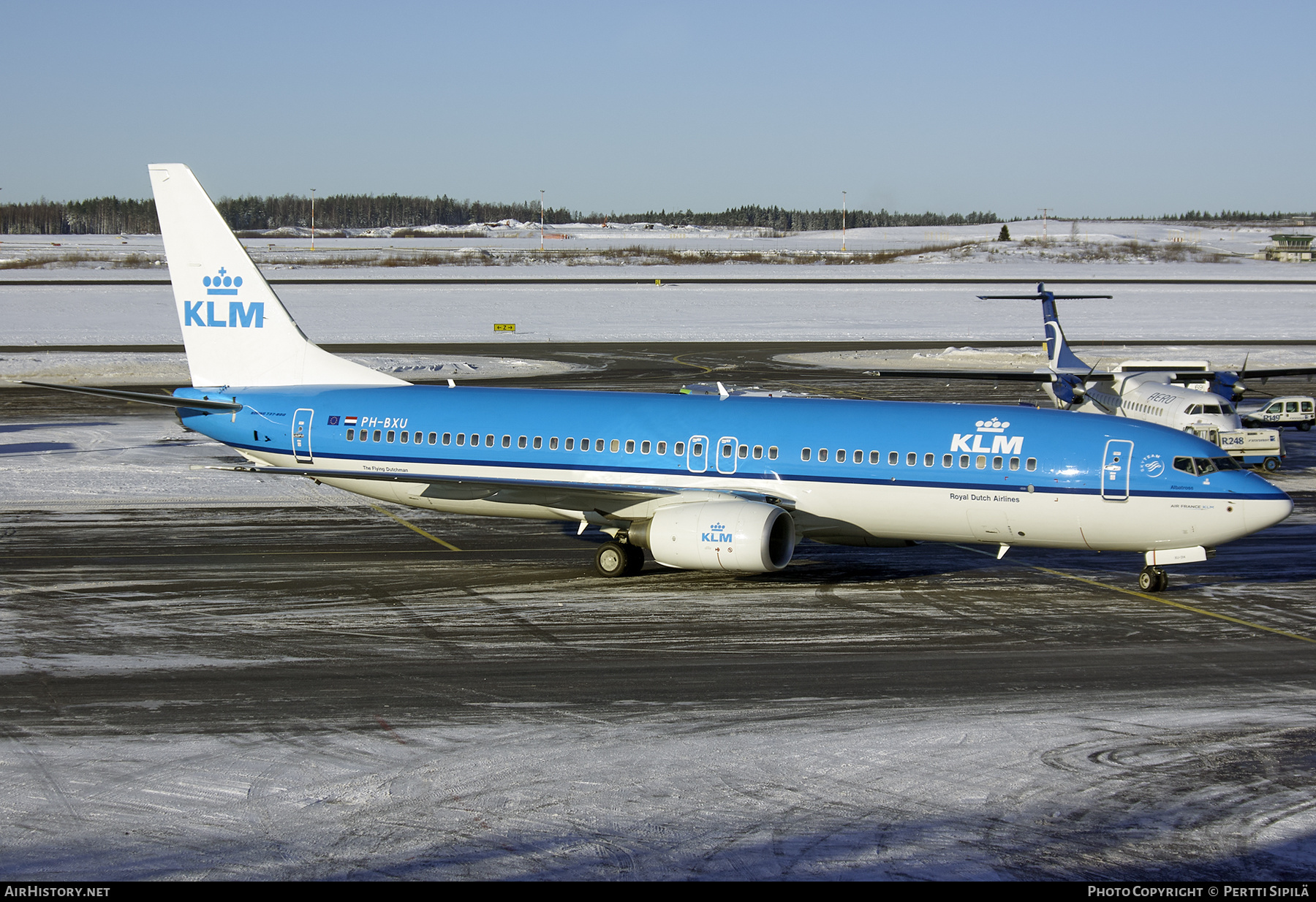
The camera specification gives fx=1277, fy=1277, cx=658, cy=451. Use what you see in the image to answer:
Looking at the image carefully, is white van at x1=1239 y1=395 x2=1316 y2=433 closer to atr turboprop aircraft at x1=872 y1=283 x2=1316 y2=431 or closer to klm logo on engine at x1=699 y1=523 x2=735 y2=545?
atr turboprop aircraft at x1=872 y1=283 x2=1316 y2=431

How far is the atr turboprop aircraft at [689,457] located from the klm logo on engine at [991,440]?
0.11 ft

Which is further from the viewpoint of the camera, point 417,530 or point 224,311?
point 417,530

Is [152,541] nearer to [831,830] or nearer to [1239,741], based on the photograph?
[831,830]

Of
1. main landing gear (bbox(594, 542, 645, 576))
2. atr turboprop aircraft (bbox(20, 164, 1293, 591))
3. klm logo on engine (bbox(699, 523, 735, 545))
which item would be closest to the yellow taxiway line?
A: atr turboprop aircraft (bbox(20, 164, 1293, 591))

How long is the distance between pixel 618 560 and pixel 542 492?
219cm

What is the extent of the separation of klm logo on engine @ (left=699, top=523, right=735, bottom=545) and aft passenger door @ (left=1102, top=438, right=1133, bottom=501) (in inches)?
293

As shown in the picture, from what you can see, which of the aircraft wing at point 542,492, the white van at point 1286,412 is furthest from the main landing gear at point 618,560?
the white van at point 1286,412

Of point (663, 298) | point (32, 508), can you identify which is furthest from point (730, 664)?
point (663, 298)

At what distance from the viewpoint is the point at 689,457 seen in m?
27.3

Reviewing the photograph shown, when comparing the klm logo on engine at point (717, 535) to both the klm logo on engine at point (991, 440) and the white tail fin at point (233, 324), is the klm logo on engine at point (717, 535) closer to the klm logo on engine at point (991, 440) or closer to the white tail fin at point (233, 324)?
the klm logo on engine at point (991, 440)

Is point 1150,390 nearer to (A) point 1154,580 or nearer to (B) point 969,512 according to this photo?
(A) point 1154,580

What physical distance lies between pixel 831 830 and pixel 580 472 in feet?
47.4

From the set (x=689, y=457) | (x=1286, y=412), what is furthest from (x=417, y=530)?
(x=1286, y=412)

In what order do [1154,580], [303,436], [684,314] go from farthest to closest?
[684,314], [303,436], [1154,580]
